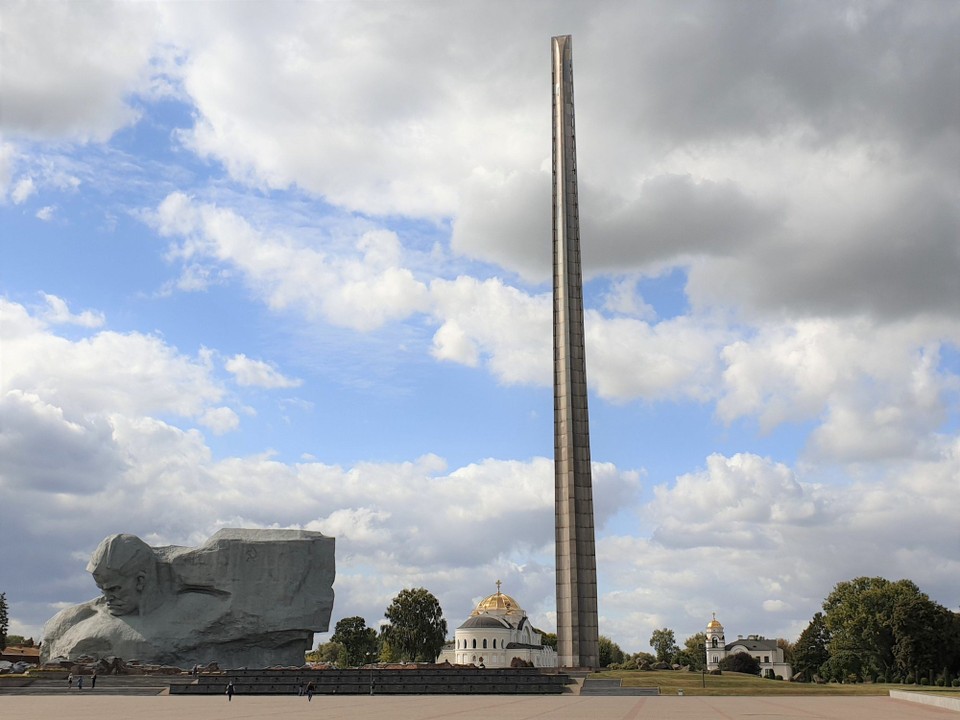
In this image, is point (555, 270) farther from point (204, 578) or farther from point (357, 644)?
point (357, 644)

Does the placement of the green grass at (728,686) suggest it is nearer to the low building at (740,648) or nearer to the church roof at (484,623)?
the church roof at (484,623)

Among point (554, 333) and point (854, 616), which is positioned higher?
point (554, 333)

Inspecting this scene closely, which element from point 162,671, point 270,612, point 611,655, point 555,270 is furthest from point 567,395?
point 611,655

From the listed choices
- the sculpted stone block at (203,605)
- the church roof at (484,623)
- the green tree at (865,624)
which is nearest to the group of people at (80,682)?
the sculpted stone block at (203,605)

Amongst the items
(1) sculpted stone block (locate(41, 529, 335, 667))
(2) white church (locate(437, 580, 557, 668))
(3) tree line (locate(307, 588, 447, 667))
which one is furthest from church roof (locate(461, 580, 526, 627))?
(1) sculpted stone block (locate(41, 529, 335, 667))

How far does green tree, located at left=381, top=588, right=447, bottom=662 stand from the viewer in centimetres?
6744

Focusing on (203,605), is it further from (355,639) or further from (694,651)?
(694,651)

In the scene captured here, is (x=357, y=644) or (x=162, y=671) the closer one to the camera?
(x=162, y=671)

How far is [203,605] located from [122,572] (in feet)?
12.2

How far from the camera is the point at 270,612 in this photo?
1507 inches

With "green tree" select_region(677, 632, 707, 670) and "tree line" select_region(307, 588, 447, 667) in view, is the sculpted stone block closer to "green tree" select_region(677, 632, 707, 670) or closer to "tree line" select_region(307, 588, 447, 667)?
"tree line" select_region(307, 588, 447, 667)

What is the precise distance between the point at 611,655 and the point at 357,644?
68032 millimetres

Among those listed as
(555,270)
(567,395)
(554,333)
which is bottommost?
(567,395)

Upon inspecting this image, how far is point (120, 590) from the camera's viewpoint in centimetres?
3750
